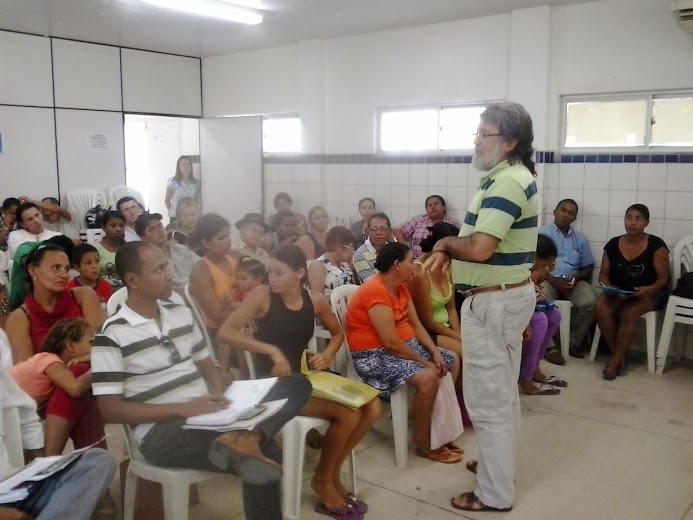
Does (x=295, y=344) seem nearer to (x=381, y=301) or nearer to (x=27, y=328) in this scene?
(x=381, y=301)

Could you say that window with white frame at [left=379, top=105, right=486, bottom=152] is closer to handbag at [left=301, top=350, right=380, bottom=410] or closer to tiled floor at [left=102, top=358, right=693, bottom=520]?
tiled floor at [left=102, top=358, right=693, bottom=520]

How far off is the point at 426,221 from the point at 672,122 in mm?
1910

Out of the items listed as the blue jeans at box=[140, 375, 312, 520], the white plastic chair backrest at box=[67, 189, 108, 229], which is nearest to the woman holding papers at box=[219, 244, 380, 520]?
the blue jeans at box=[140, 375, 312, 520]

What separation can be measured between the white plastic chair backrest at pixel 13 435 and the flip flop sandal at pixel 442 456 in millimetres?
1676

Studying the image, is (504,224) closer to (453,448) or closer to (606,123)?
(453,448)

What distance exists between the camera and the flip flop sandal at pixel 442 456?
9.21 ft

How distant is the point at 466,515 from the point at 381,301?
90 centimetres

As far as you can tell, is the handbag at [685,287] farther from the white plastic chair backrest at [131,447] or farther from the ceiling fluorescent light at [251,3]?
the white plastic chair backrest at [131,447]

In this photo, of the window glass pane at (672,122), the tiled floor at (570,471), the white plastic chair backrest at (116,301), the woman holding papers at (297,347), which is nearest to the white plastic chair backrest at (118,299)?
the white plastic chair backrest at (116,301)

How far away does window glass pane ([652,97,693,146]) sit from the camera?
441cm

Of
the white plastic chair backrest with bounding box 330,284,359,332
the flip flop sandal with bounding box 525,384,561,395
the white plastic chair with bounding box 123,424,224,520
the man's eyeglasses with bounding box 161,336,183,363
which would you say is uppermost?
the man's eyeglasses with bounding box 161,336,183,363

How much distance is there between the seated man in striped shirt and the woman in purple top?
3376 millimetres

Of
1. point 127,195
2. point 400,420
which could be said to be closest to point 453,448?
point 400,420

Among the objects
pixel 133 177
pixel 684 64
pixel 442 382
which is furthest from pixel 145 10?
pixel 684 64
